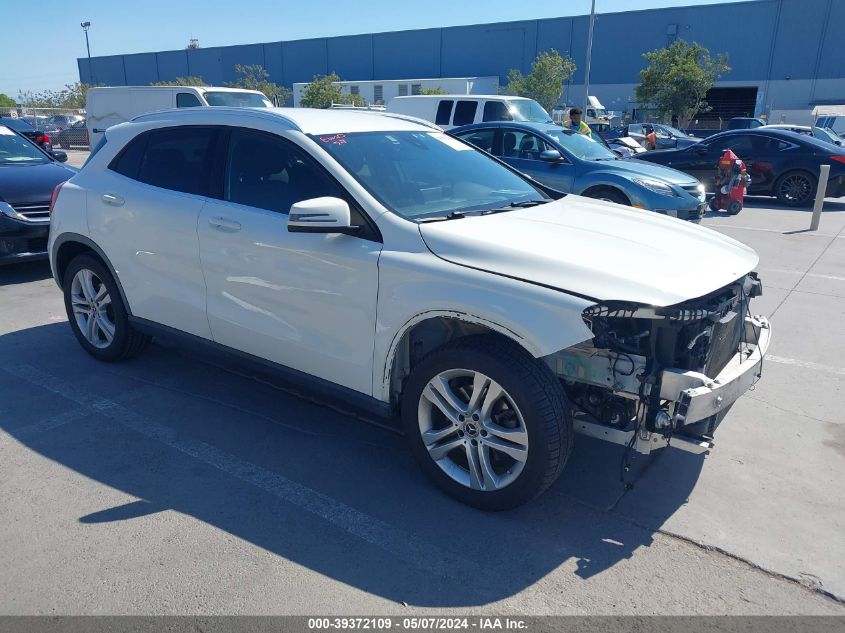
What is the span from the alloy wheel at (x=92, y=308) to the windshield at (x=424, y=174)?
2.39 m

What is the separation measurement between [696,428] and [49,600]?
2921 millimetres

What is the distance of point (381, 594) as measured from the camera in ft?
9.28

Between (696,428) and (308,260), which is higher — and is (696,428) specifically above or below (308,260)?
below

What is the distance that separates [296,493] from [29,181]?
6456 mm

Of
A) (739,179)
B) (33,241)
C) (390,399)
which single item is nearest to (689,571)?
(390,399)

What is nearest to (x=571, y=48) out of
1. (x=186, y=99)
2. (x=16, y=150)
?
(x=186, y=99)

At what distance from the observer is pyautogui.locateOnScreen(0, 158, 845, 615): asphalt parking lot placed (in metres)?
2.83

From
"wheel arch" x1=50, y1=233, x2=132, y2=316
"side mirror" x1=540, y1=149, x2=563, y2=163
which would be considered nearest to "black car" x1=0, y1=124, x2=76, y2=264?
"wheel arch" x1=50, y1=233, x2=132, y2=316

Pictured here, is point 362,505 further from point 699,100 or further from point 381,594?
point 699,100

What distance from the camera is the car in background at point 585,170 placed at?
9711 millimetres

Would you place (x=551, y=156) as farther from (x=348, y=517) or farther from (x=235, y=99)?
(x=235, y=99)

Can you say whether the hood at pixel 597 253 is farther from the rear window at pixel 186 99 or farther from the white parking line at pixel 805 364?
the rear window at pixel 186 99

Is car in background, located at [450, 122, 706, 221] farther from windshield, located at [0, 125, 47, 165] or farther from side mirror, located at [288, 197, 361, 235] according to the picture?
side mirror, located at [288, 197, 361, 235]

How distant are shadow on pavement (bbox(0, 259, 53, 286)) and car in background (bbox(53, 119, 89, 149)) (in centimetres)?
2573
